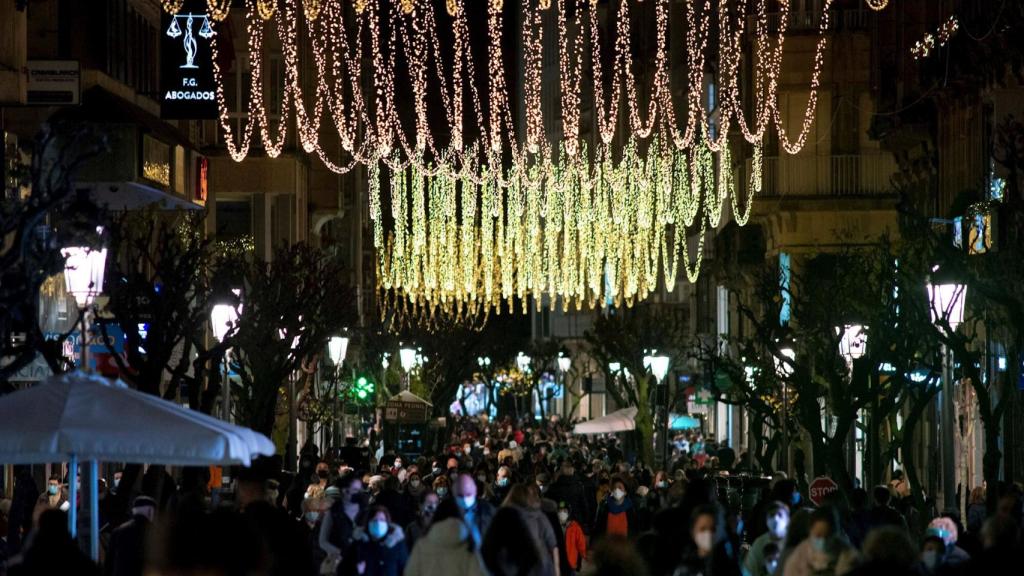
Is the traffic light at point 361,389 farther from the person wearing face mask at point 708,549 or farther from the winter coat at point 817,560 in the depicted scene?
the winter coat at point 817,560

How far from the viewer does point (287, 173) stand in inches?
2096

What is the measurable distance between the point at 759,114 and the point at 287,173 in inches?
468

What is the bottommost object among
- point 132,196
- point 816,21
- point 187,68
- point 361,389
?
point 361,389

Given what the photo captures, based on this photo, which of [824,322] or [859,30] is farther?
[859,30]

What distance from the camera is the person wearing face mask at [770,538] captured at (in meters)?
14.3

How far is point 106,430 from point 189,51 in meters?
23.0

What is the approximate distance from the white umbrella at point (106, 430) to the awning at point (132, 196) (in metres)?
19.8

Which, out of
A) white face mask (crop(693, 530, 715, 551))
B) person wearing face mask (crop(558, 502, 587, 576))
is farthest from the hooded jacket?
person wearing face mask (crop(558, 502, 587, 576))

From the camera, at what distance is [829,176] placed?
49781mm

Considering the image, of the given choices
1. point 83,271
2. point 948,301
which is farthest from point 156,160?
point 83,271

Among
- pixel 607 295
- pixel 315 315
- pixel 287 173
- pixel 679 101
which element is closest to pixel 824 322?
pixel 315 315

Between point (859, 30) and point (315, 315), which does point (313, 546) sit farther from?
point (859, 30)

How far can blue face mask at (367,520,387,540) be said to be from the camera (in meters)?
15.2

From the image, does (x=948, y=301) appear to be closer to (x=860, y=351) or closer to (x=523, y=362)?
(x=860, y=351)
